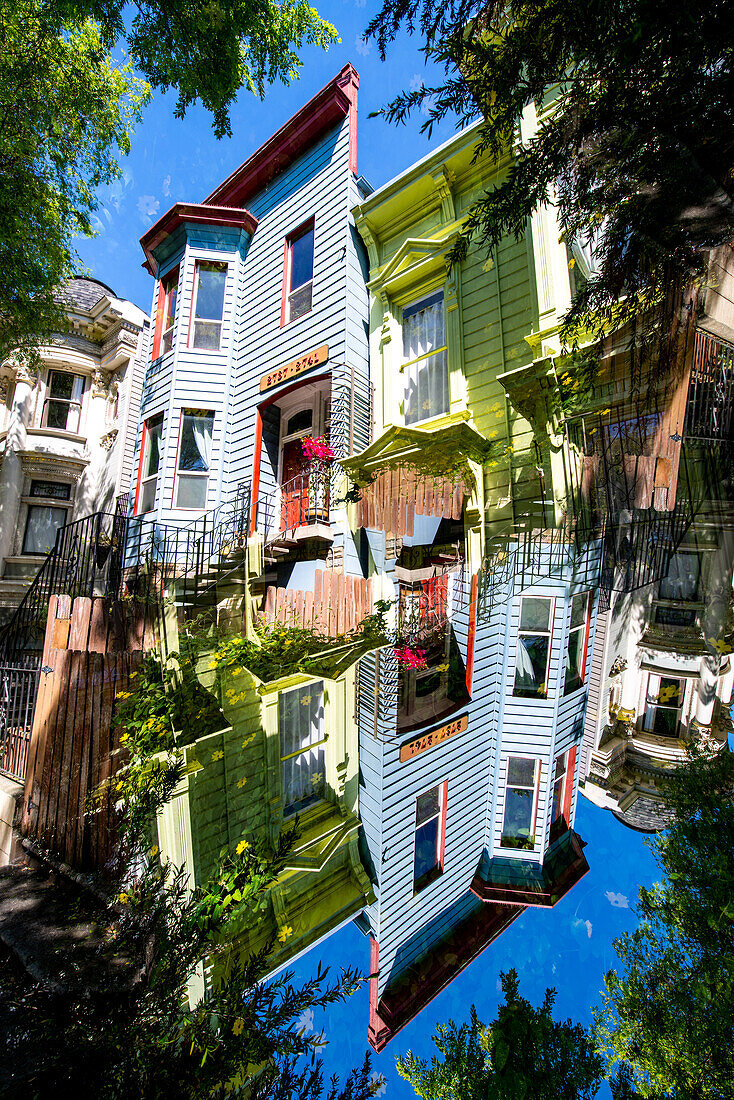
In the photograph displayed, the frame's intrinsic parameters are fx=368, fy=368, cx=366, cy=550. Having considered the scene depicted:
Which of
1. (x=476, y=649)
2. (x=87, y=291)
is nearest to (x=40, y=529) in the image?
(x=87, y=291)

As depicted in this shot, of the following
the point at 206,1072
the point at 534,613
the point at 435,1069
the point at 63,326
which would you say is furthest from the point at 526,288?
the point at 63,326

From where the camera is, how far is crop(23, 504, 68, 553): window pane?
8.17 meters

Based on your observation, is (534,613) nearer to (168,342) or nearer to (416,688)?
(416,688)

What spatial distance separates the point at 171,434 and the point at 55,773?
4349mm

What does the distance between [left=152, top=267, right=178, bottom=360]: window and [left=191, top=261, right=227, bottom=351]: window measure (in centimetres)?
59

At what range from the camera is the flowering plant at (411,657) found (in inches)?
102

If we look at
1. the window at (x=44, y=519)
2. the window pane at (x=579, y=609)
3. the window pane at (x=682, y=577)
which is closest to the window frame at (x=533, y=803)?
the window pane at (x=579, y=609)

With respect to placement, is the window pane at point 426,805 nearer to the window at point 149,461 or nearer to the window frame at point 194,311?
the window at point 149,461

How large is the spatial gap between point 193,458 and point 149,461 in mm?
1066

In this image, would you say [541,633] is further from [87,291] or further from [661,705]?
[87,291]

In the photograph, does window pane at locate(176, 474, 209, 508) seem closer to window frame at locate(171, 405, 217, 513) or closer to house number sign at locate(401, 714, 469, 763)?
window frame at locate(171, 405, 217, 513)

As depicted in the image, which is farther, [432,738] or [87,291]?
[87,291]

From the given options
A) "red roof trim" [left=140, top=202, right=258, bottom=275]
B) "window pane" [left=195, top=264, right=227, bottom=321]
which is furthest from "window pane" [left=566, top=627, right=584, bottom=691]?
"red roof trim" [left=140, top=202, right=258, bottom=275]

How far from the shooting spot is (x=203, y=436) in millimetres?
5480
